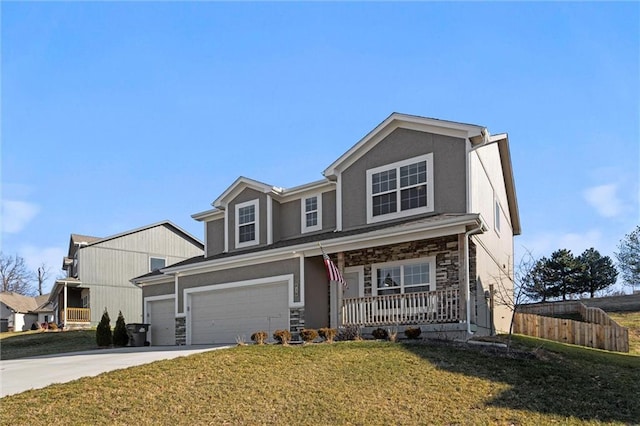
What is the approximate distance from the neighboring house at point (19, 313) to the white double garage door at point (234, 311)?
3224 centimetres

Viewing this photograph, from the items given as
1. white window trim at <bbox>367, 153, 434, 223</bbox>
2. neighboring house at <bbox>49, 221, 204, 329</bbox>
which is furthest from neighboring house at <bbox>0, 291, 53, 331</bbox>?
white window trim at <bbox>367, 153, 434, 223</bbox>

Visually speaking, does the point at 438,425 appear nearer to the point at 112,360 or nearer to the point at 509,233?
the point at 112,360

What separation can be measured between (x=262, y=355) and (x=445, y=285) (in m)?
5.85

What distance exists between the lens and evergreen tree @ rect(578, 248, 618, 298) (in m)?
41.9

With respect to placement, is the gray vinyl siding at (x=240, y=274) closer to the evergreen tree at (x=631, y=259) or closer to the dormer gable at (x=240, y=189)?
the dormer gable at (x=240, y=189)

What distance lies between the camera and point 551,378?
38.3ft

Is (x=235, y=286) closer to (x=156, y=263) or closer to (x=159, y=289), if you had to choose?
(x=159, y=289)

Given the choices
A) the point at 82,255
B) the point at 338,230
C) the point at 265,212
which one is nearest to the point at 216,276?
the point at 265,212

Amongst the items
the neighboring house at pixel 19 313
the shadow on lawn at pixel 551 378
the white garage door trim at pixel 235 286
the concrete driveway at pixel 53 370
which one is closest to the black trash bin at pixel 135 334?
the white garage door trim at pixel 235 286

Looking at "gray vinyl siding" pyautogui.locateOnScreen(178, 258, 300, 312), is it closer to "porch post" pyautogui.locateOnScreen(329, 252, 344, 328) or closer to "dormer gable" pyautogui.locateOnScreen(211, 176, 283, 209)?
"porch post" pyautogui.locateOnScreen(329, 252, 344, 328)

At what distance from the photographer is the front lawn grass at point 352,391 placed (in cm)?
980

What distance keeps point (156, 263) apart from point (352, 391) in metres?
30.2

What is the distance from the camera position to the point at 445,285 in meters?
16.9

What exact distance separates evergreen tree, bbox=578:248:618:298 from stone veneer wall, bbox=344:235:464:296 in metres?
28.4
